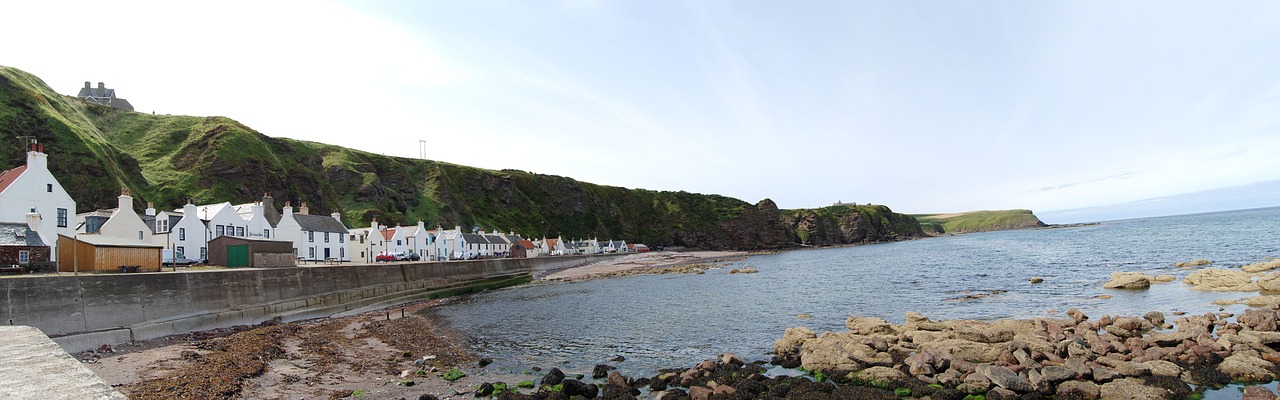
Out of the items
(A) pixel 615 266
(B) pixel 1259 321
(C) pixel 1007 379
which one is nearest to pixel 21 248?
(C) pixel 1007 379

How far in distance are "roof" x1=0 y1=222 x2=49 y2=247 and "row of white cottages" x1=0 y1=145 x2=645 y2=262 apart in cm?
119

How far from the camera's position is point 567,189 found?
19700 centimetres

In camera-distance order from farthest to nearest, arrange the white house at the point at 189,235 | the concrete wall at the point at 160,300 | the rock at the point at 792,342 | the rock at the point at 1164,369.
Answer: the white house at the point at 189,235
the concrete wall at the point at 160,300
the rock at the point at 792,342
the rock at the point at 1164,369

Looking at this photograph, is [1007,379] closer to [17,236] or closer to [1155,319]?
[1155,319]

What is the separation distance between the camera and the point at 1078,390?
1458cm

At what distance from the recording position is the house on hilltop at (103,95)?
146 metres

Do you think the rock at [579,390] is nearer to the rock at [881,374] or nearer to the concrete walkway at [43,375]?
the rock at [881,374]

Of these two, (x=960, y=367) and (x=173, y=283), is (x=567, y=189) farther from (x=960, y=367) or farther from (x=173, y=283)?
(x=960, y=367)

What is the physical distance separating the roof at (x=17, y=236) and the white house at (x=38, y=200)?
361 cm

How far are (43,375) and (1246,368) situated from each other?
26.5m

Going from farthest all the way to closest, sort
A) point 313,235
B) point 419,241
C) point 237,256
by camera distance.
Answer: point 419,241, point 313,235, point 237,256

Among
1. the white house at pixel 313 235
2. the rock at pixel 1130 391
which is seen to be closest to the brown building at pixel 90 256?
the white house at pixel 313 235

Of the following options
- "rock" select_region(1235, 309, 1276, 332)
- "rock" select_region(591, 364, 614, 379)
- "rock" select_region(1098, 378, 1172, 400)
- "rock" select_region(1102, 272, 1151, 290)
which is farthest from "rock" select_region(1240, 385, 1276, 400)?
"rock" select_region(1102, 272, 1151, 290)

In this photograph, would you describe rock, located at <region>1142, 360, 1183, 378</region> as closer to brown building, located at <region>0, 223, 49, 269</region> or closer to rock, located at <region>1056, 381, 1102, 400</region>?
rock, located at <region>1056, 381, 1102, 400</region>
